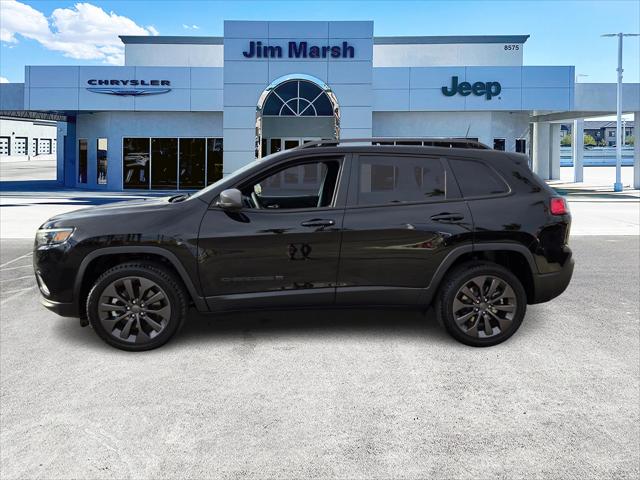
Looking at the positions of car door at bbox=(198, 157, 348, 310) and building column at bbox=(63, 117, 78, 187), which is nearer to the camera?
car door at bbox=(198, 157, 348, 310)

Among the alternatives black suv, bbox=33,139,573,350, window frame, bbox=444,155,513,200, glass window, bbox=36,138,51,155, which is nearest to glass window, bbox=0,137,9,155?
glass window, bbox=36,138,51,155

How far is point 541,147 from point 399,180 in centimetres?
4124

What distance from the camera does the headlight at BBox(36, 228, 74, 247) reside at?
5.68m

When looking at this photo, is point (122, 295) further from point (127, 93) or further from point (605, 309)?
point (127, 93)

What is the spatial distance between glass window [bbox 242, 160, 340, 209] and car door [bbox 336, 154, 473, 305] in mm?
246

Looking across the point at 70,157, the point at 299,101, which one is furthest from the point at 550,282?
the point at 70,157

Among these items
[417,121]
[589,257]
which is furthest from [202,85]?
[589,257]

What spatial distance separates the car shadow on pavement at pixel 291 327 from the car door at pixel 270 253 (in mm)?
430

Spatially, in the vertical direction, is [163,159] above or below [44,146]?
below

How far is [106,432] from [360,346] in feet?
8.25

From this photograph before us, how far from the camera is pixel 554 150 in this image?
153ft

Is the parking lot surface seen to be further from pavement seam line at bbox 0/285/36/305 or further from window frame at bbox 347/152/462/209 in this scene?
window frame at bbox 347/152/462/209

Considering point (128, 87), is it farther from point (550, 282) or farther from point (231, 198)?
point (550, 282)

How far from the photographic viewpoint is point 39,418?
4.20 metres
